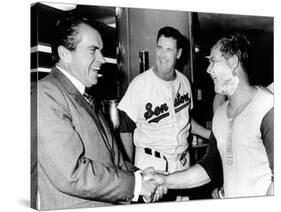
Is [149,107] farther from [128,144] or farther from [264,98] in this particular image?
[264,98]

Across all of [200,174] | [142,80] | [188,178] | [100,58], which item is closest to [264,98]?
[200,174]

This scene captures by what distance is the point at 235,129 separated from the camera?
16.5ft

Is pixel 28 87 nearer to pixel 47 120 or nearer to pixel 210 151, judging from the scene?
pixel 47 120

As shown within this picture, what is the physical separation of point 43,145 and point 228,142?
1.70 m

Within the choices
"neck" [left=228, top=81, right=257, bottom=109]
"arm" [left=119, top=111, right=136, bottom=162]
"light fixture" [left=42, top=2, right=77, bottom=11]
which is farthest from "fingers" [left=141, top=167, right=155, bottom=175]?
A: "light fixture" [left=42, top=2, right=77, bottom=11]

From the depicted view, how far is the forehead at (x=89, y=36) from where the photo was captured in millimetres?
4465

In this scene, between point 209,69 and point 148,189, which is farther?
point 209,69

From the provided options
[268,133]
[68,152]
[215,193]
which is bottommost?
[215,193]

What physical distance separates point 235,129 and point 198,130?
0.34 m

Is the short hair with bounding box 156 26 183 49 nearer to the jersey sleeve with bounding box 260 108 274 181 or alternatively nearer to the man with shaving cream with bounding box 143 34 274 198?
the man with shaving cream with bounding box 143 34 274 198

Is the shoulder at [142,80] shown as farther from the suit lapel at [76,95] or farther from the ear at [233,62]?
the ear at [233,62]

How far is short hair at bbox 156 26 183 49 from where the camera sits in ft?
15.7

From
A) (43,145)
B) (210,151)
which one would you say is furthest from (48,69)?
(210,151)

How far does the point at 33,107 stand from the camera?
4324 mm
